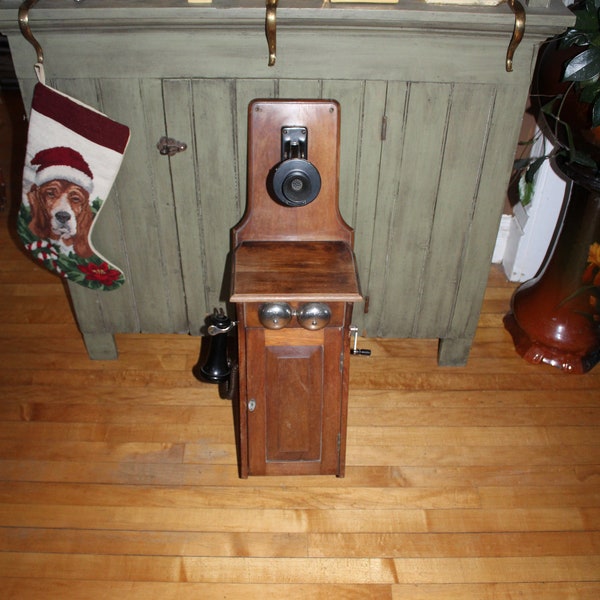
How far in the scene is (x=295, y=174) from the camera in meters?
1.79

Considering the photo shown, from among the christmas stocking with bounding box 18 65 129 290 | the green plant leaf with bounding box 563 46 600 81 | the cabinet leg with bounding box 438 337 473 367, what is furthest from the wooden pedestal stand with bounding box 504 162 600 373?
the christmas stocking with bounding box 18 65 129 290

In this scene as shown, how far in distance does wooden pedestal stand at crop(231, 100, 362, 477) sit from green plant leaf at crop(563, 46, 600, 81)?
0.65 meters

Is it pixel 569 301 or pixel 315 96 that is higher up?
pixel 315 96

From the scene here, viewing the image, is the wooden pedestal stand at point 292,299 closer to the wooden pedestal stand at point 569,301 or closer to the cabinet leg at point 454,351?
the cabinet leg at point 454,351

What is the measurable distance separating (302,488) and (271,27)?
1.29 metres

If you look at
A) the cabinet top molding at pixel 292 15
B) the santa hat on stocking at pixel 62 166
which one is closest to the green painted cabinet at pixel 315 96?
the cabinet top molding at pixel 292 15

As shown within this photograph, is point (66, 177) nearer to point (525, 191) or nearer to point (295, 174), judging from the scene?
point (295, 174)

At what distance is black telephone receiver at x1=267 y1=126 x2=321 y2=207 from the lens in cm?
179

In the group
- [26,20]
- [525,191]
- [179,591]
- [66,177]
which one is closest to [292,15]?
[26,20]

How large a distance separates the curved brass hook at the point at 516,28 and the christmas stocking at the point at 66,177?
1.04 m

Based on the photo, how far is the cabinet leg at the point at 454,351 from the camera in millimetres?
2361

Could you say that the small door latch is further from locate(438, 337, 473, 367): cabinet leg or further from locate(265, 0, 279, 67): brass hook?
locate(438, 337, 473, 367): cabinet leg

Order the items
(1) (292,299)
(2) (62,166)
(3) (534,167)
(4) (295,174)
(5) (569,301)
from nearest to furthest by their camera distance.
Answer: (1) (292,299), (4) (295,174), (2) (62,166), (3) (534,167), (5) (569,301)

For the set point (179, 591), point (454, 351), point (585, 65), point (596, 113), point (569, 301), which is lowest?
point (179, 591)
